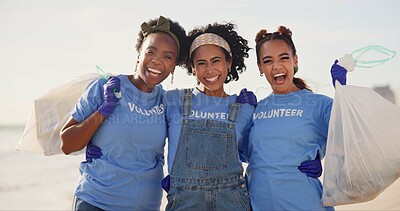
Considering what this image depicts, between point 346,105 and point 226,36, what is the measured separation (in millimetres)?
1098

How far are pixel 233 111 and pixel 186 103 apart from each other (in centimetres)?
32

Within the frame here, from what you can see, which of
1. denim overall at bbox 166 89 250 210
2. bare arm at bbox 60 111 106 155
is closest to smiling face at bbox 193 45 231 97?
denim overall at bbox 166 89 250 210

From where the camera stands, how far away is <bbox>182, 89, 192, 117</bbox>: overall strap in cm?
292

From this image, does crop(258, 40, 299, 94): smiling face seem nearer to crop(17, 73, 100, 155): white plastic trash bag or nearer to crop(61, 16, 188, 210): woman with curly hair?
crop(61, 16, 188, 210): woman with curly hair

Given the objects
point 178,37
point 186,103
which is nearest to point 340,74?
point 186,103

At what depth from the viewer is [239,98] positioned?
303 cm

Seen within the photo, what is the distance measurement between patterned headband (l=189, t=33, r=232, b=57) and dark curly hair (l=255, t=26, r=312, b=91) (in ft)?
0.76

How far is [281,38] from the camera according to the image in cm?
305

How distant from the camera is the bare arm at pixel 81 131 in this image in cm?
267

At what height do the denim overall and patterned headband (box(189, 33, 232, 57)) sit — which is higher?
patterned headband (box(189, 33, 232, 57))

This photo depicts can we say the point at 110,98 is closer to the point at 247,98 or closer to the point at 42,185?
the point at 247,98

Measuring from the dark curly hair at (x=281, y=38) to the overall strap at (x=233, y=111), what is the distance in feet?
1.35

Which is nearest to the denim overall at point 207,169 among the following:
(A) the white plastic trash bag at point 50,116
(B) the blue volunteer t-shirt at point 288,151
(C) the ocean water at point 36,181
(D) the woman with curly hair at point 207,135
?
(D) the woman with curly hair at point 207,135

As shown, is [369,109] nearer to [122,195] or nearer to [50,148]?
[122,195]
